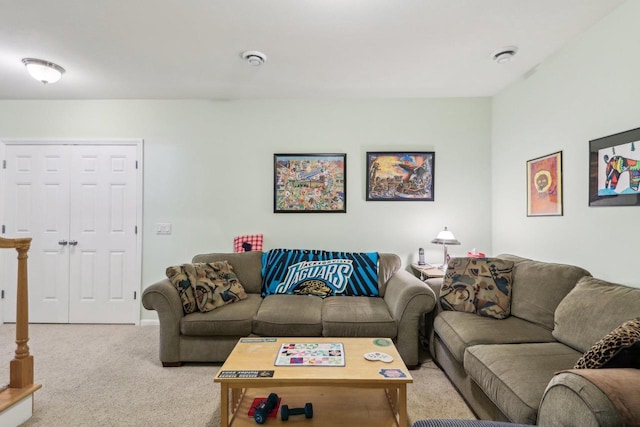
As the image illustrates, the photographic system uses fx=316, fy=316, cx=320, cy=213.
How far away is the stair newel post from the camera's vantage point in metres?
1.87

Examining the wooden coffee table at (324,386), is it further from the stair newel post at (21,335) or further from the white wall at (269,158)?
the white wall at (269,158)

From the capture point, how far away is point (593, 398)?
1.03m

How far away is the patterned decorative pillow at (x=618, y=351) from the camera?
1.18 m

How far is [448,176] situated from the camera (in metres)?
3.49

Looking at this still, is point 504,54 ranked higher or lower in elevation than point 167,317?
higher

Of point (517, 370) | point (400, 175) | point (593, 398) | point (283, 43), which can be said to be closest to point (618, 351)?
point (593, 398)

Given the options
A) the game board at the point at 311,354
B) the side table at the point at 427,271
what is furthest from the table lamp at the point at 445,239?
the game board at the point at 311,354

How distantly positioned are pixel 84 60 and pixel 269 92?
1.59 m

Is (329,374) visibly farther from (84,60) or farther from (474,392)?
(84,60)

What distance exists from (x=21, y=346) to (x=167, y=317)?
0.82 m

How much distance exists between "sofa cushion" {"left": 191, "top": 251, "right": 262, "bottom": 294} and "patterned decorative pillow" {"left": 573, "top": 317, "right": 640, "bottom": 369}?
247 centimetres

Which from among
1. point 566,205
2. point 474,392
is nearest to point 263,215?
point 474,392

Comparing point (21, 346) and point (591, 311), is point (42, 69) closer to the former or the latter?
point (21, 346)

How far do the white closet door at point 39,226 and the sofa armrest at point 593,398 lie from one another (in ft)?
14.2
